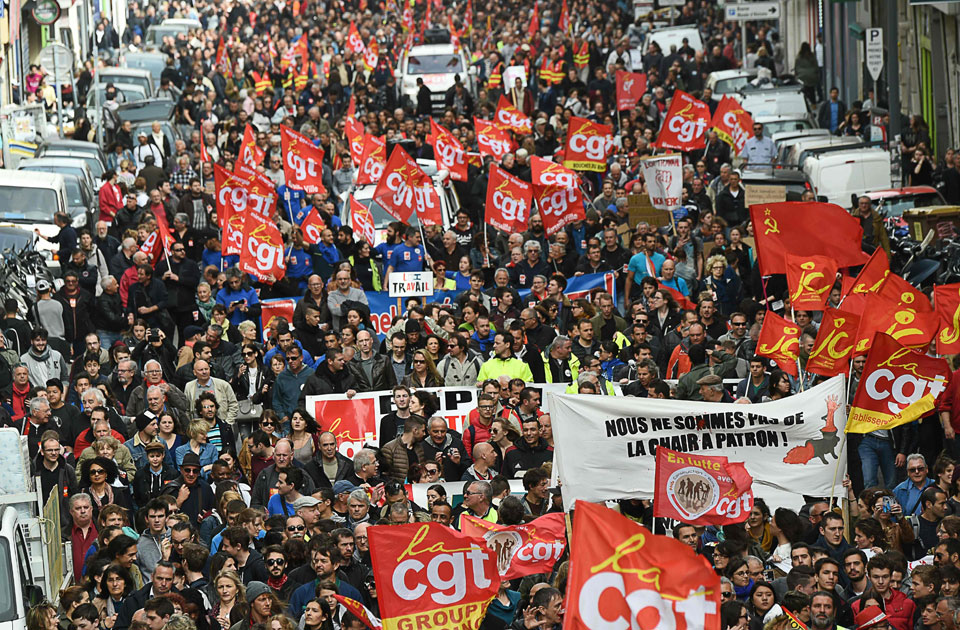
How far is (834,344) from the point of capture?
16953 mm

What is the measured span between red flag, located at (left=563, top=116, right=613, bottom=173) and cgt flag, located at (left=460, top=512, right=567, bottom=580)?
47.0 feet

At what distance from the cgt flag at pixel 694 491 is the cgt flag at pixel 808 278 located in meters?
4.70

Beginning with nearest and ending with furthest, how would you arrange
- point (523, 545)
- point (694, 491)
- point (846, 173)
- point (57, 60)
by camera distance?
1. point (523, 545)
2. point (694, 491)
3. point (846, 173)
4. point (57, 60)

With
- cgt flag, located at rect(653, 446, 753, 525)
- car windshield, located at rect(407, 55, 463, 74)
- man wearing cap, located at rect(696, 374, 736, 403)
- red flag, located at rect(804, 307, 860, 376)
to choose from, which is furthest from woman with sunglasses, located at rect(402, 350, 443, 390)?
car windshield, located at rect(407, 55, 463, 74)

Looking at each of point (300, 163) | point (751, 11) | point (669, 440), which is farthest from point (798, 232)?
point (751, 11)

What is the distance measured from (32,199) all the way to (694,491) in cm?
1594

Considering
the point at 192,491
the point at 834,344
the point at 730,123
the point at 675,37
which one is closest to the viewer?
the point at 192,491

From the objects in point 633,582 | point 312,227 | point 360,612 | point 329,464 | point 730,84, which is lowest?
point 329,464

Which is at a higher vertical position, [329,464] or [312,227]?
[312,227]

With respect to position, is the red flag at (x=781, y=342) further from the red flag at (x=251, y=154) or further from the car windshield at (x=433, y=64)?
the car windshield at (x=433, y=64)

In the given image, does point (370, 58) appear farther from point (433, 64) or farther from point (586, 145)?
point (586, 145)

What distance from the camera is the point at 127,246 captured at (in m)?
23.8

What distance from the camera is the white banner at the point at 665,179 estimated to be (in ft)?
83.8

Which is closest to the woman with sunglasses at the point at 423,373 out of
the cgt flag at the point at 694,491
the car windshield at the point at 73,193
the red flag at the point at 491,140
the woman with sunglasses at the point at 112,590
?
the cgt flag at the point at 694,491
